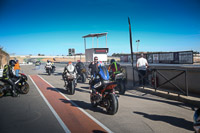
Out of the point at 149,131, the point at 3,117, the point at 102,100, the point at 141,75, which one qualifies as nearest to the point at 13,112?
the point at 3,117

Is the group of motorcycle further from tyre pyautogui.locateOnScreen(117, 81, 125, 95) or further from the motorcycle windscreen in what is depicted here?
tyre pyautogui.locateOnScreen(117, 81, 125, 95)

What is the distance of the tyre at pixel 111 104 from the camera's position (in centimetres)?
571

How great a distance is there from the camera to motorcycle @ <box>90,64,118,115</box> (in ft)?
19.0

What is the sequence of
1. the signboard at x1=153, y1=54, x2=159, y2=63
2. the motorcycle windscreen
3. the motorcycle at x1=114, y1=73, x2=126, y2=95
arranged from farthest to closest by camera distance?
1. the signboard at x1=153, y1=54, x2=159, y2=63
2. the motorcycle at x1=114, y1=73, x2=126, y2=95
3. the motorcycle windscreen

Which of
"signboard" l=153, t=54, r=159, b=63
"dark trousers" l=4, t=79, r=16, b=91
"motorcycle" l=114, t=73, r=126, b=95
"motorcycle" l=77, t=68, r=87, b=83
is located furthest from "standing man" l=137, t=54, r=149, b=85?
"signboard" l=153, t=54, r=159, b=63

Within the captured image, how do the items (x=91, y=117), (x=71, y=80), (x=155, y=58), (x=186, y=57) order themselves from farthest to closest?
(x=155, y=58) → (x=186, y=57) → (x=71, y=80) → (x=91, y=117)

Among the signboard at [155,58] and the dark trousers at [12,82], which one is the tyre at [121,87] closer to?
the dark trousers at [12,82]

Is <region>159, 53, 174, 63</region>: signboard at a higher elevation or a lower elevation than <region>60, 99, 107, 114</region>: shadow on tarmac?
higher

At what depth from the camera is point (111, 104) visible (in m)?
5.84

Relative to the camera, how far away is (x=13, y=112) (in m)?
6.34

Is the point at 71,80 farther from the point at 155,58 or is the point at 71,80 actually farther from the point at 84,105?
the point at 155,58

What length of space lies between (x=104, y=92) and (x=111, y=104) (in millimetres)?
548

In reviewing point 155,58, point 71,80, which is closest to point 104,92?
point 71,80

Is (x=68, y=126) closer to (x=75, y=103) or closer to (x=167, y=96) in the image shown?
(x=75, y=103)
